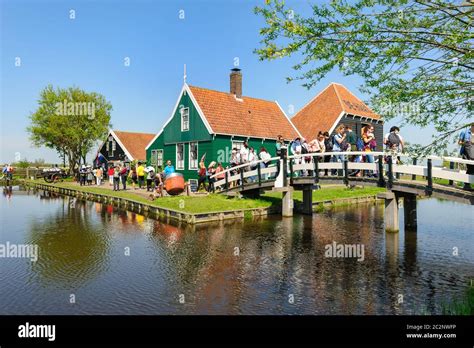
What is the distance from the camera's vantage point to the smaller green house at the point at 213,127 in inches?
1008

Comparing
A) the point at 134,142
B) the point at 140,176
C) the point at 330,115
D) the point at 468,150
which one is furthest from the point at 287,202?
the point at 134,142

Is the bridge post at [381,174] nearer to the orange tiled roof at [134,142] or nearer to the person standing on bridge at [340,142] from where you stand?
the person standing on bridge at [340,142]

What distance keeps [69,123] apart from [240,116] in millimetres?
27327

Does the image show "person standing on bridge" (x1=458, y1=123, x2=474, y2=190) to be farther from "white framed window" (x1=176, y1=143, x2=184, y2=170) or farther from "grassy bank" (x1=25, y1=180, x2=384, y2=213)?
"white framed window" (x1=176, y1=143, x2=184, y2=170)

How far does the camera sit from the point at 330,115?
33.4 metres

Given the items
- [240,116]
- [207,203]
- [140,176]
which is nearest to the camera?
[207,203]

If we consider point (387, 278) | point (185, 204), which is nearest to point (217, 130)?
point (185, 204)

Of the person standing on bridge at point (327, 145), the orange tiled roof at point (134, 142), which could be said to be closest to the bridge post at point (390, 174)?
the person standing on bridge at point (327, 145)

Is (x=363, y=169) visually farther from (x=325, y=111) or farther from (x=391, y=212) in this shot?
(x=325, y=111)

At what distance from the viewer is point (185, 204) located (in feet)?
57.0

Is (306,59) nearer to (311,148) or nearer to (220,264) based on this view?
(220,264)

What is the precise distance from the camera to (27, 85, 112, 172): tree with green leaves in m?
46.1

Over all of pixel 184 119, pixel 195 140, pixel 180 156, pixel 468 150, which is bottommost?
pixel 468 150

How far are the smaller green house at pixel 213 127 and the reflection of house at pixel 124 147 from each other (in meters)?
10.2
